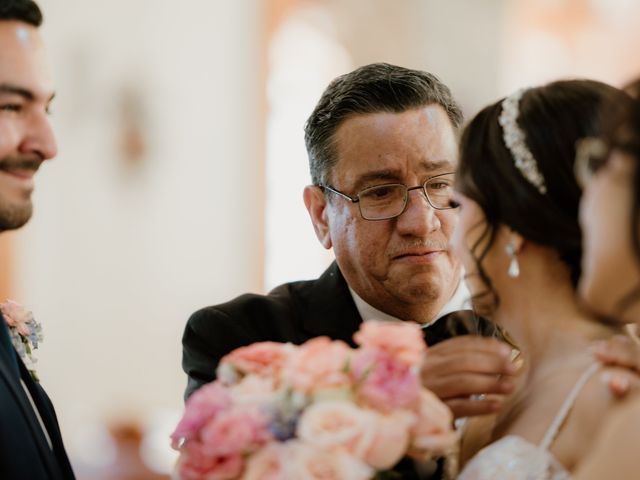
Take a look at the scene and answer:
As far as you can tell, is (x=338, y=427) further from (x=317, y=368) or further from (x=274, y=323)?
Answer: (x=274, y=323)

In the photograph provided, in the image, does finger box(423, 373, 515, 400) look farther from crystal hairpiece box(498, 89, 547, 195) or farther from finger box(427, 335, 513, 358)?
crystal hairpiece box(498, 89, 547, 195)

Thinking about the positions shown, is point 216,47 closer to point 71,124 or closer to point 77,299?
point 71,124

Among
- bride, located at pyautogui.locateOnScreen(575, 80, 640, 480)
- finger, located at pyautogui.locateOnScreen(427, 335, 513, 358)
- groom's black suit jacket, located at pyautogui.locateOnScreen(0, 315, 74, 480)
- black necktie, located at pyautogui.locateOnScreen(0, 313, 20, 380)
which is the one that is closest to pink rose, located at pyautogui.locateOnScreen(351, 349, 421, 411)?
finger, located at pyautogui.locateOnScreen(427, 335, 513, 358)

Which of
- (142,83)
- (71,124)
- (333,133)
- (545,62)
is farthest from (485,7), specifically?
(333,133)

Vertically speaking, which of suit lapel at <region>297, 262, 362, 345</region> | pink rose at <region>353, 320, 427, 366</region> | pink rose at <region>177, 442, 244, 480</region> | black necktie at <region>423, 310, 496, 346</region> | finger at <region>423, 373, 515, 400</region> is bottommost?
black necktie at <region>423, 310, 496, 346</region>

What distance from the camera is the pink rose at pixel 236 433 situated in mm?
1928

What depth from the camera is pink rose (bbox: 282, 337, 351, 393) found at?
6.42 feet

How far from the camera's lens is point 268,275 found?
1026 cm

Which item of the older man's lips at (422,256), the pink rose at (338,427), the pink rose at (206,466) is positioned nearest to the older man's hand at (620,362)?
the pink rose at (338,427)

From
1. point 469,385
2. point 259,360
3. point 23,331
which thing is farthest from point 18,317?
Result: point 469,385

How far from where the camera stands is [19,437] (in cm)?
224

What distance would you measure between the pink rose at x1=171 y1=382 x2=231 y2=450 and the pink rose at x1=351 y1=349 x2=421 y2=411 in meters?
0.27

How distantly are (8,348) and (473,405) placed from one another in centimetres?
110

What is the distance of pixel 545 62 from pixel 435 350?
10145 millimetres
